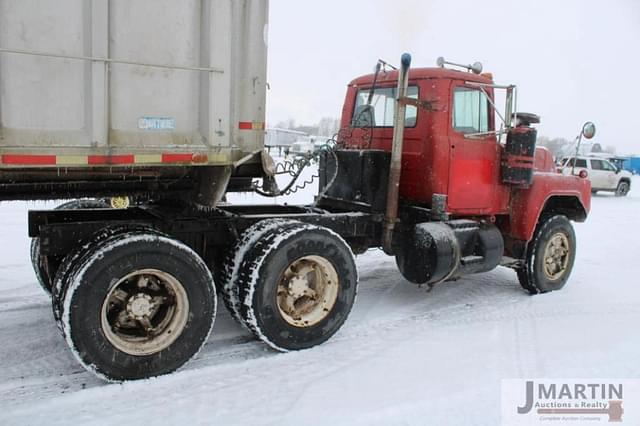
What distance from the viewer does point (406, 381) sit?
14.2ft

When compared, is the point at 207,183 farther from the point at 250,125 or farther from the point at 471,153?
the point at 471,153

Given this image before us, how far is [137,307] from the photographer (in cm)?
429

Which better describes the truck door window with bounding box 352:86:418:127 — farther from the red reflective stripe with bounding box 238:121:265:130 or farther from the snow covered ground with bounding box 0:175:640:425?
the red reflective stripe with bounding box 238:121:265:130

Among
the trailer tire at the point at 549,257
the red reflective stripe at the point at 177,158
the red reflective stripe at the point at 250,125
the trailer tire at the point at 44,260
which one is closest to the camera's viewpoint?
the red reflective stripe at the point at 177,158

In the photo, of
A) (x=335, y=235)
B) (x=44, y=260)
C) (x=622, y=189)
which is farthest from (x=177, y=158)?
(x=622, y=189)

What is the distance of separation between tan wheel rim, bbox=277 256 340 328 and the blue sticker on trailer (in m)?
1.51

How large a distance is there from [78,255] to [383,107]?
12.6 feet

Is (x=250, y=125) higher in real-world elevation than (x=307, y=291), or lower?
higher

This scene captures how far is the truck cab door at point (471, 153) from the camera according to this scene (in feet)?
20.0

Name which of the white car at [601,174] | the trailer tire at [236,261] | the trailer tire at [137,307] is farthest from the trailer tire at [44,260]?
the white car at [601,174]

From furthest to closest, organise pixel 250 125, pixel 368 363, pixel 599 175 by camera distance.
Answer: pixel 599 175
pixel 368 363
pixel 250 125

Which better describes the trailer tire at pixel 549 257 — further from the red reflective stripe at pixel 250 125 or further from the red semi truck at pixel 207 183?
the red reflective stripe at pixel 250 125

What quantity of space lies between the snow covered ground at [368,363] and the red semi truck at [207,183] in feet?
1.04

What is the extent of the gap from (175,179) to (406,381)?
2534mm
